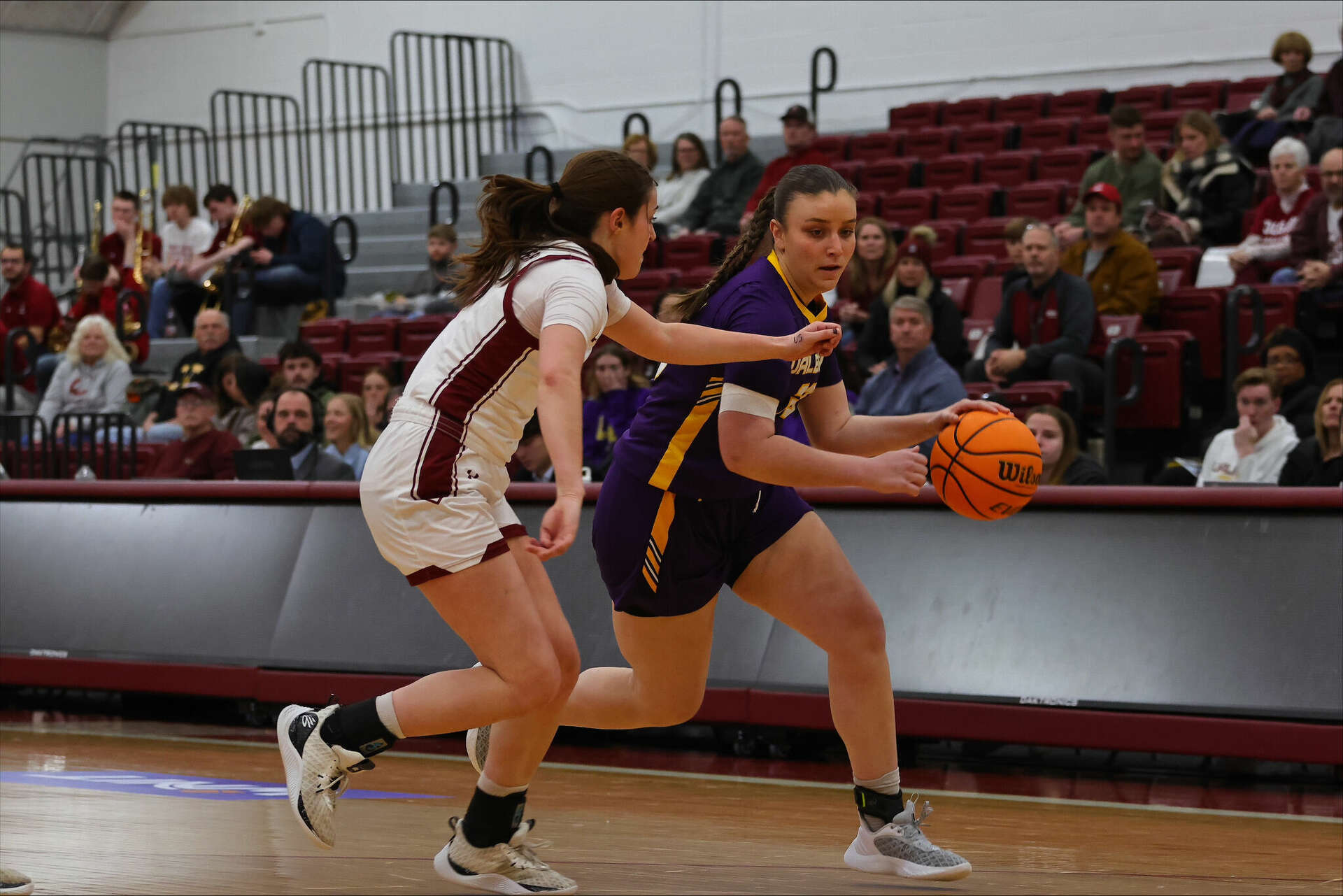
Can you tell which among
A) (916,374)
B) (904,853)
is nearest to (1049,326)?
(916,374)

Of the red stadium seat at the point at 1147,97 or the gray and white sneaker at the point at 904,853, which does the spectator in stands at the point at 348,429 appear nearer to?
the gray and white sneaker at the point at 904,853

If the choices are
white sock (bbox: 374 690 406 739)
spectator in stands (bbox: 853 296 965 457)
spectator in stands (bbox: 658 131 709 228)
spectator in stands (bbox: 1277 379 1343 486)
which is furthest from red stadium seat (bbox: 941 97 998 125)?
white sock (bbox: 374 690 406 739)

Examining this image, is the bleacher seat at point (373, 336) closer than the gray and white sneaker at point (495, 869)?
No

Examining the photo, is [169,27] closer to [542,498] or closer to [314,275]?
[314,275]

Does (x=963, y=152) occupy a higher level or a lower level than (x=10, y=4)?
lower

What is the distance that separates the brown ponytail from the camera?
13.1 feet

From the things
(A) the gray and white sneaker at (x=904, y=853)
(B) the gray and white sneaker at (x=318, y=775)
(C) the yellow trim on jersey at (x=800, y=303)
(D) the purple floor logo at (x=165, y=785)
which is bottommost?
(D) the purple floor logo at (x=165, y=785)

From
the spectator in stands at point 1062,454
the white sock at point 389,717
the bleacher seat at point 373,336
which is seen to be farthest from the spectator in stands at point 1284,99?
the white sock at point 389,717

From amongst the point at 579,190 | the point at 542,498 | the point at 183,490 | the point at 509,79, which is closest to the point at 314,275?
the point at 509,79

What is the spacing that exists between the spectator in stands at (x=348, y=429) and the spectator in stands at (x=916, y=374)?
2.90 m

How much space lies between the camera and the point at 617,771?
6707 mm

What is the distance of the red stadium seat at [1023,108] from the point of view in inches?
586

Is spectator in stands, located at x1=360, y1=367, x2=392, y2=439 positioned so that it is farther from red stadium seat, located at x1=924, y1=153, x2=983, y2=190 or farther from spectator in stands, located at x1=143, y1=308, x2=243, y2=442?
red stadium seat, located at x1=924, y1=153, x2=983, y2=190

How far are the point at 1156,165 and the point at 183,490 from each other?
6999mm
